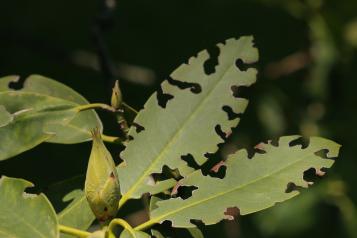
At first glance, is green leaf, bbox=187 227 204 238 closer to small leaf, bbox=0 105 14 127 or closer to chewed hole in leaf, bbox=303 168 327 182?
chewed hole in leaf, bbox=303 168 327 182

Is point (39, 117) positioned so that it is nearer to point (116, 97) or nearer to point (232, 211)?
point (116, 97)

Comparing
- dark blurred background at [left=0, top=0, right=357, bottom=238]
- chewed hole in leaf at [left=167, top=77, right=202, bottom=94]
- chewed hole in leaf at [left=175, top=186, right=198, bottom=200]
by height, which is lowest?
dark blurred background at [left=0, top=0, right=357, bottom=238]

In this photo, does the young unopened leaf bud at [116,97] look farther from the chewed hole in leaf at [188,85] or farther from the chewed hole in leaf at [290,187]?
the chewed hole in leaf at [290,187]

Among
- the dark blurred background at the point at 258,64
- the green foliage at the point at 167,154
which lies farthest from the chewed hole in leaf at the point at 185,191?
the dark blurred background at the point at 258,64

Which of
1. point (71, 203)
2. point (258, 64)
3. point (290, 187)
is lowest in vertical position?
point (258, 64)

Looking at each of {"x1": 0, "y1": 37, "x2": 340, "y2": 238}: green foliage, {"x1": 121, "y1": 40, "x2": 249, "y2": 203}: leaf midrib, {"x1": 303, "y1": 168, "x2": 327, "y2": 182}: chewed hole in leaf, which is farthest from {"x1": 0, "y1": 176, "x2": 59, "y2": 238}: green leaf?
{"x1": 303, "y1": 168, "x2": 327, "y2": 182}: chewed hole in leaf

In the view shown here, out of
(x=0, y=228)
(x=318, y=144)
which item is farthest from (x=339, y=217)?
(x=0, y=228)

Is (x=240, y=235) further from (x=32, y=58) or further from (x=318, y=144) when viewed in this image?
(x=318, y=144)

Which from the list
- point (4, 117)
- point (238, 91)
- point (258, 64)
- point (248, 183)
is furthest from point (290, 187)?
point (258, 64)
